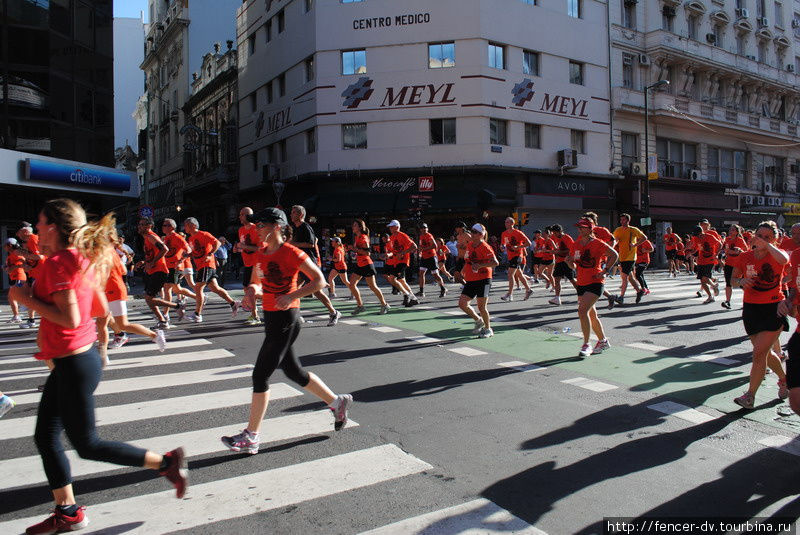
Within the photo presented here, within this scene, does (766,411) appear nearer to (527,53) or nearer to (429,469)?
(429,469)

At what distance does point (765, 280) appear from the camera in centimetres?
513

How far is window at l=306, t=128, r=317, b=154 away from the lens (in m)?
28.9

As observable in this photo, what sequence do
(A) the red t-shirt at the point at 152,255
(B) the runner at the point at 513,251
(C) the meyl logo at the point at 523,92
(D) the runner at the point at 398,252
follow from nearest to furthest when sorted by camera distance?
(A) the red t-shirt at the point at 152,255
(D) the runner at the point at 398,252
(B) the runner at the point at 513,251
(C) the meyl logo at the point at 523,92

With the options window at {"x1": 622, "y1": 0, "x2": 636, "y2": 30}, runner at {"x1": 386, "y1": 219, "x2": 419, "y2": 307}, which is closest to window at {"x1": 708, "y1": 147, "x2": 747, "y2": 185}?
window at {"x1": 622, "y1": 0, "x2": 636, "y2": 30}

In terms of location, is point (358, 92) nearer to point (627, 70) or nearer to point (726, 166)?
point (627, 70)

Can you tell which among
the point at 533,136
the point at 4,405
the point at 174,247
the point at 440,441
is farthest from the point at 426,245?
the point at 533,136

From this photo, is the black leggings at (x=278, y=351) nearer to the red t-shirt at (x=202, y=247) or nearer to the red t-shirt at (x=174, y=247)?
the red t-shirt at (x=174, y=247)

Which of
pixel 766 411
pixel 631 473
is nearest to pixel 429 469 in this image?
pixel 631 473

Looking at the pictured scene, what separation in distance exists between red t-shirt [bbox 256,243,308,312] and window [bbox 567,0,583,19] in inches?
1207

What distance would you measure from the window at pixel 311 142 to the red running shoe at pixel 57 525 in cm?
2661

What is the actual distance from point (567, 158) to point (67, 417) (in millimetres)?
28625

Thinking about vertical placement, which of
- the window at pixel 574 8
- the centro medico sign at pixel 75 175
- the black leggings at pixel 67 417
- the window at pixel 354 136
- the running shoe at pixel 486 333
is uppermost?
the window at pixel 574 8

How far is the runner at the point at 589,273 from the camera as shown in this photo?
24.5 ft

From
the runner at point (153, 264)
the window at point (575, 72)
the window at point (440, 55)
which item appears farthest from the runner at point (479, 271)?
the window at point (575, 72)
